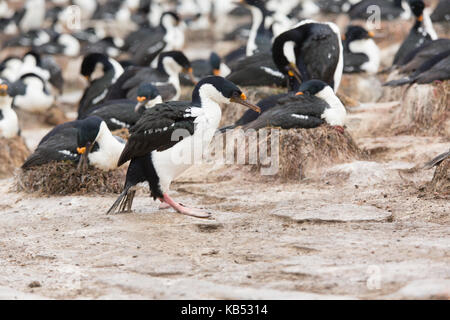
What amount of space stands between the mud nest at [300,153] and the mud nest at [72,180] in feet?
4.95

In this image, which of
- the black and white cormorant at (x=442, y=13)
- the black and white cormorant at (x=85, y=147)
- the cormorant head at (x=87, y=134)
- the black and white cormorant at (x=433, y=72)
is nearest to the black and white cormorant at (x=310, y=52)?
the black and white cormorant at (x=433, y=72)

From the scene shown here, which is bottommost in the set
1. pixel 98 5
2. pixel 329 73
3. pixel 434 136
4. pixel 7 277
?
pixel 7 277

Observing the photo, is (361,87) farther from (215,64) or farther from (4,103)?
(4,103)

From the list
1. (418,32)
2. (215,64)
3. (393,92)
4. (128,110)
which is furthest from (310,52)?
(418,32)

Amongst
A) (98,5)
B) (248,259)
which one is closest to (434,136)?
(248,259)

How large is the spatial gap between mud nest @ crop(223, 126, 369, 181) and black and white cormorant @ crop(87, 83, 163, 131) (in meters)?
1.77

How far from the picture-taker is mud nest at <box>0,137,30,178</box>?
11.8 meters

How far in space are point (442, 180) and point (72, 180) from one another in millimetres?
3664

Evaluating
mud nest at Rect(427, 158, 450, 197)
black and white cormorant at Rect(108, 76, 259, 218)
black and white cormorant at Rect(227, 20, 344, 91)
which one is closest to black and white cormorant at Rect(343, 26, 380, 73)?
black and white cormorant at Rect(227, 20, 344, 91)

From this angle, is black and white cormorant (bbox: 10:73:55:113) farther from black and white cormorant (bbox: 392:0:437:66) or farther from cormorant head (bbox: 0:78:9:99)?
black and white cormorant (bbox: 392:0:437:66)

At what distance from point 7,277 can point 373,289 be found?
2.48 m

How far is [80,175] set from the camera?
884cm

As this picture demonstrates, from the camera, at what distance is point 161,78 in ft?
41.3
